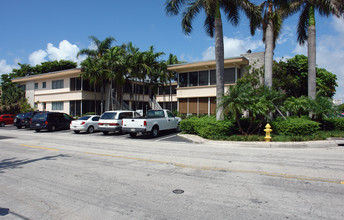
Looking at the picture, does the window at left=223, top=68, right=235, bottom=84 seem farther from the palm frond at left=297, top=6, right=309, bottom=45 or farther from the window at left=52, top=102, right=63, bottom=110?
the window at left=52, top=102, right=63, bottom=110

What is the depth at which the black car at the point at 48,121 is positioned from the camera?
21.2 metres

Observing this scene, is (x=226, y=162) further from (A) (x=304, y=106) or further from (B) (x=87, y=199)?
(A) (x=304, y=106)

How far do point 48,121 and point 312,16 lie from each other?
23024mm

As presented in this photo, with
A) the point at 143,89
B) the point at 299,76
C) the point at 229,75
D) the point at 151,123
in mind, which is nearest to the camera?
the point at 151,123

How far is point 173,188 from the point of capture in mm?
5398

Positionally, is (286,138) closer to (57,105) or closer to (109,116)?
(109,116)

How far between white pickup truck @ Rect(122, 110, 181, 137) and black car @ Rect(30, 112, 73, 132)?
926 centimetres

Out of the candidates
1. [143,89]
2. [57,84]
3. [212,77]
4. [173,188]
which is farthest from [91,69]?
[173,188]

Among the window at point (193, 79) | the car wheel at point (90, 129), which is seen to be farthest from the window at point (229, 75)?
the car wheel at point (90, 129)

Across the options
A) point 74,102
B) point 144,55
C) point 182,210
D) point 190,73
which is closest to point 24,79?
point 74,102

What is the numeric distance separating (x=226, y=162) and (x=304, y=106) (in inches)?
390

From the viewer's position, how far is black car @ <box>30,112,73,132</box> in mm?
21219

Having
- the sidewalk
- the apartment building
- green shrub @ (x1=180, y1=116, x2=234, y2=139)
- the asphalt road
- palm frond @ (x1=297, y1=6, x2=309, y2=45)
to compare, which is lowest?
the asphalt road

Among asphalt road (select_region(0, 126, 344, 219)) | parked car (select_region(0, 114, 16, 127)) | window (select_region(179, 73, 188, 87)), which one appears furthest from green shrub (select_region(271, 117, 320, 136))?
parked car (select_region(0, 114, 16, 127))
